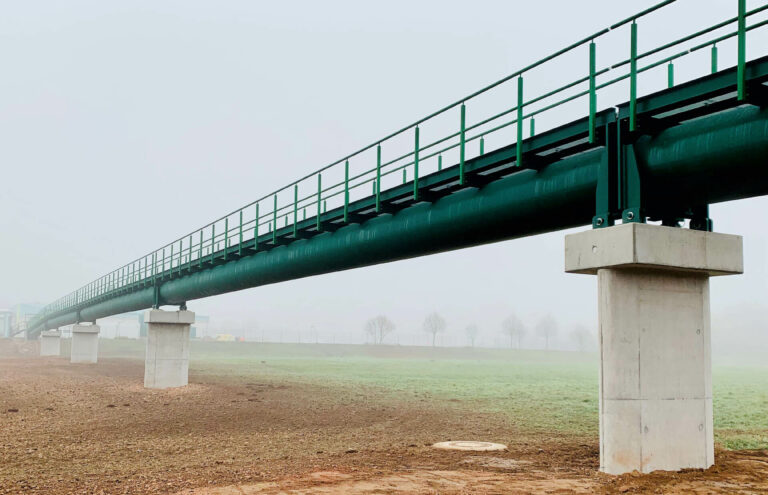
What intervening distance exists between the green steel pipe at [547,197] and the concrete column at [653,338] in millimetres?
1083

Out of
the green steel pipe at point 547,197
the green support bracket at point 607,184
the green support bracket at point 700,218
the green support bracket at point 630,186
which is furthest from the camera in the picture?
the green support bracket at point 700,218

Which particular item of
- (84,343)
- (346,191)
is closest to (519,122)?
(346,191)

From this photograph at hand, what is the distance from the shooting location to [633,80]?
451 inches

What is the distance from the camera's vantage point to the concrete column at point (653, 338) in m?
11.2

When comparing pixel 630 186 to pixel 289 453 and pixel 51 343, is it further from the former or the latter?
pixel 51 343

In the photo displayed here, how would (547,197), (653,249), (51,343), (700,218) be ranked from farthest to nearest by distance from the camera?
(51,343)
(547,197)
(700,218)
(653,249)

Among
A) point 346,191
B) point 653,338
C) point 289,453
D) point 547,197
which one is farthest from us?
point 346,191

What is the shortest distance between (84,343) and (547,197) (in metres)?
51.7

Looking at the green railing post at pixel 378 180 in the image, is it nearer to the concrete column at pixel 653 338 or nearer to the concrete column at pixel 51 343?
the concrete column at pixel 653 338

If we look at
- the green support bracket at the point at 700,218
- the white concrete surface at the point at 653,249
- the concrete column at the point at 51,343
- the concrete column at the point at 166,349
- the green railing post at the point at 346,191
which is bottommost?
the concrete column at the point at 51,343

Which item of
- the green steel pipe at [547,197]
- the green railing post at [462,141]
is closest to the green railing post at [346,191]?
the green steel pipe at [547,197]

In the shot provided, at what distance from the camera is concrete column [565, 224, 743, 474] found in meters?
11.2

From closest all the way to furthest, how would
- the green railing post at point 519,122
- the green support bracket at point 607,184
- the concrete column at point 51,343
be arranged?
the green support bracket at point 607,184, the green railing post at point 519,122, the concrete column at point 51,343

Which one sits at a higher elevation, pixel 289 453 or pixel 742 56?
pixel 742 56
